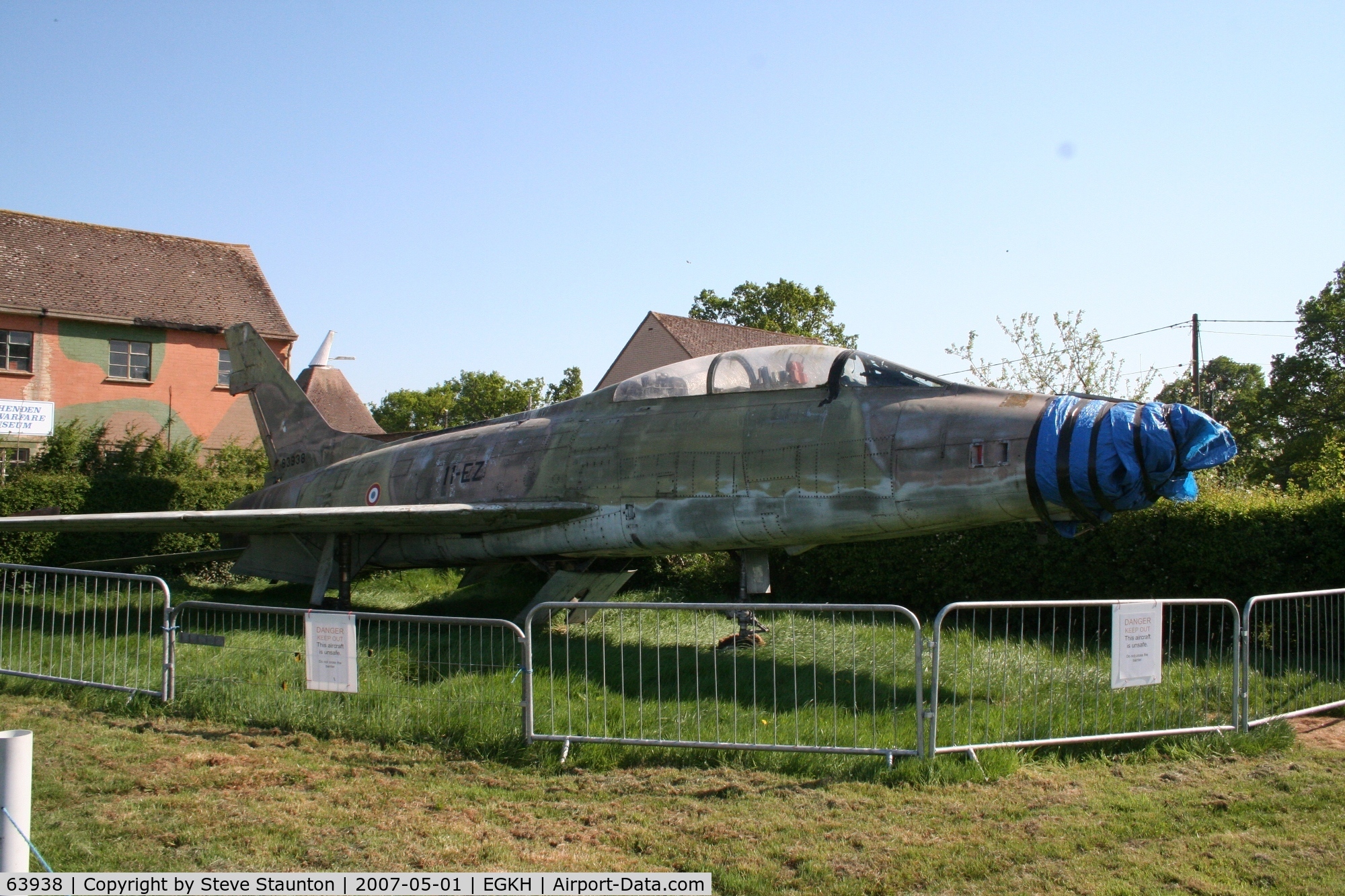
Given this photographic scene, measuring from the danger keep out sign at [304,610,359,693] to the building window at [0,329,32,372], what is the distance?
2103cm

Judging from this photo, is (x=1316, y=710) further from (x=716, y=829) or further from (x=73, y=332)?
(x=73, y=332)

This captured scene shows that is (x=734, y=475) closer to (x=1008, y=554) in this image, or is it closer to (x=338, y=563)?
(x=1008, y=554)

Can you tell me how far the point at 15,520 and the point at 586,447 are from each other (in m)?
6.85

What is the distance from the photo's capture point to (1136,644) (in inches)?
259

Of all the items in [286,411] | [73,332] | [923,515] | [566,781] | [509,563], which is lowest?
[566,781]

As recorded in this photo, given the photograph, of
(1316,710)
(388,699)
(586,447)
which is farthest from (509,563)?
(1316,710)

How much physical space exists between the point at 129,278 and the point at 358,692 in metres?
23.3

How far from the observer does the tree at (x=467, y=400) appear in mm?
78750

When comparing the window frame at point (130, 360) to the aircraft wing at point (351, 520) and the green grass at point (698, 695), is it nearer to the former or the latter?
the aircraft wing at point (351, 520)

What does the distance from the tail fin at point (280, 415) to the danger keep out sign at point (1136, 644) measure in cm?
1154

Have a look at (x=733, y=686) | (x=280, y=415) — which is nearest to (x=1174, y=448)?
(x=733, y=686)

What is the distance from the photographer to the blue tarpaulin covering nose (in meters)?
6.97

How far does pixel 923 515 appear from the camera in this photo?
793cm

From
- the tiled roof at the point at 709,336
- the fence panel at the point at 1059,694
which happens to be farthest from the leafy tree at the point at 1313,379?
the fence panel at the point at 1059,694
